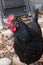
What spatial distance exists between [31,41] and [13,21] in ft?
0.94

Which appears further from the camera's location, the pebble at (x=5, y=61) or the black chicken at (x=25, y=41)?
the pebble at (x=5, y=61)

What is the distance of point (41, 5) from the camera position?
4297 millimetres

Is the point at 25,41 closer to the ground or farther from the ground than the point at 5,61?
farther from the ground

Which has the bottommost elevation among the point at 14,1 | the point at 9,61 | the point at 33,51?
the point at 9,61

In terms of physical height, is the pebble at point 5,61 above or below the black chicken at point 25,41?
below

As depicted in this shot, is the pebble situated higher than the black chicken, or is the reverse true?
the black chicken

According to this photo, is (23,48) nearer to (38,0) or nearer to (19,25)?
(19,25)

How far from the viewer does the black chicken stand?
2.09 m

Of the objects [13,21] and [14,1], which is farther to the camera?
[14,1]

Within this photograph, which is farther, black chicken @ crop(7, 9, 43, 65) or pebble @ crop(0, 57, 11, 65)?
pebble @ crop(0, 57, 11, 65)

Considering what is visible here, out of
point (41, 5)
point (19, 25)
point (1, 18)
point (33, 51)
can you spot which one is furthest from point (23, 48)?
point (41, 5)

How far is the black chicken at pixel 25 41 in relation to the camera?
209 centimetres

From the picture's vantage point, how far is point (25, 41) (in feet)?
6.93

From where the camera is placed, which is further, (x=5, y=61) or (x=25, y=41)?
(x=5, y=61)
